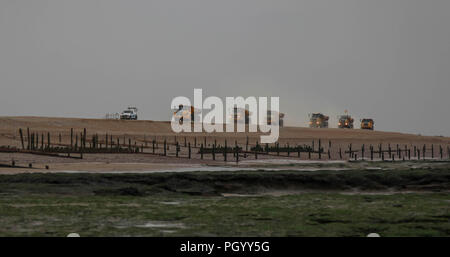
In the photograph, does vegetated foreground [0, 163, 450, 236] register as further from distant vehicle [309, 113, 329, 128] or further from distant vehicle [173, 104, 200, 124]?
distant vehicle [309, 113, 329, 128]

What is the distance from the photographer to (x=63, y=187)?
2806cm

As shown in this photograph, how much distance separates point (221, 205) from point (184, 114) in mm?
90625

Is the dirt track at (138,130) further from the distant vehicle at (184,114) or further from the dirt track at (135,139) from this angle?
the distant vehicle at (184,114)

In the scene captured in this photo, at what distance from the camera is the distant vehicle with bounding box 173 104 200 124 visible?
372 feet

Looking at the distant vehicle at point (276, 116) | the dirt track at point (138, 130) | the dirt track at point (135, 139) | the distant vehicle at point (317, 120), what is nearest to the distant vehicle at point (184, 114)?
the dirt track at point (138, 130)

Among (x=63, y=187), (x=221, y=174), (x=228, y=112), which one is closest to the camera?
(x=63, y=187)

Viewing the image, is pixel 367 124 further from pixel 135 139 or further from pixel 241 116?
pixel 135 139

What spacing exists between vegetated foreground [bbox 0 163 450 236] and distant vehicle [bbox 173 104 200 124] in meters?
78.1

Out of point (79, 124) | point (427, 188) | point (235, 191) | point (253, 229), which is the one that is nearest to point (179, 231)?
point (253, 229)

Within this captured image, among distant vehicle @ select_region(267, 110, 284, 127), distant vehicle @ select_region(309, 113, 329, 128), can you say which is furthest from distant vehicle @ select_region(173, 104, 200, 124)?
distant vehicle @ select_region(309, 113, 329, 128)

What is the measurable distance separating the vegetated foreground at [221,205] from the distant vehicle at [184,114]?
3075 inches

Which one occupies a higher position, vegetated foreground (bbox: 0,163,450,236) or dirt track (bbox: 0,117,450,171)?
dirt track (bbox: 0,117,450,171)
